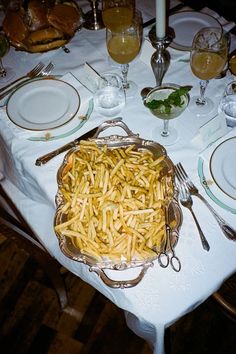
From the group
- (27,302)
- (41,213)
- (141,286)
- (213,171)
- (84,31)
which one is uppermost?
(84,31)

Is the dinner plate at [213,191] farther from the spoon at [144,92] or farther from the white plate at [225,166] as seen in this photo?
the spoon at [144,92]

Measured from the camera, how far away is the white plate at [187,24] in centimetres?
150

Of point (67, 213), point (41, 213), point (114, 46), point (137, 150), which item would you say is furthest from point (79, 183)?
point (114, 46)

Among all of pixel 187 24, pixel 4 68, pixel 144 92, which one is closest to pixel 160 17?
pixel 144 92

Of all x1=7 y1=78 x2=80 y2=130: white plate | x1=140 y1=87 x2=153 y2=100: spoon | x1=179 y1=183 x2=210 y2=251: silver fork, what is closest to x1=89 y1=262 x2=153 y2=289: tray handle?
x1=179 y1=183 x2=210 y2=251: silver fork

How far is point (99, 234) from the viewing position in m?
0.99

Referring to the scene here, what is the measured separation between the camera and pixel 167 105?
3.79 ft

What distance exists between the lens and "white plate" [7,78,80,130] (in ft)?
4.31

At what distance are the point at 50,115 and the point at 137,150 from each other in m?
0.35

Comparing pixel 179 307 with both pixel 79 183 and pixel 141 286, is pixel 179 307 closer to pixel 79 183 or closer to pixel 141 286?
pixel 141 286

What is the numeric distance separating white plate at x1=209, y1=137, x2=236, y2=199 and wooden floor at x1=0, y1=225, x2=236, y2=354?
733mm

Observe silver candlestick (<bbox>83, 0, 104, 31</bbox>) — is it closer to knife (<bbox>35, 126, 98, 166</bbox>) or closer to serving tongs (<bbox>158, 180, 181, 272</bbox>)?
knife (<bbox>35, 126, 98, 166</bbox>)

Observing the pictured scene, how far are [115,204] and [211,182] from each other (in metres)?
0.31

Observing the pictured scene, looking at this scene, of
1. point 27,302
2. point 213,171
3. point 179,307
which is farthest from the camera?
point 27,302
